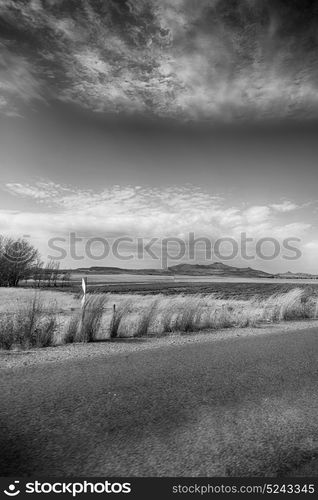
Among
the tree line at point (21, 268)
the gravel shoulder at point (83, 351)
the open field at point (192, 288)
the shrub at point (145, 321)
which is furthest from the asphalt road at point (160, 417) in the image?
the tree line at point (21, 268)

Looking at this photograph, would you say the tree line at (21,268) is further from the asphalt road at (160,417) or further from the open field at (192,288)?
the asphalt road at (160,417)

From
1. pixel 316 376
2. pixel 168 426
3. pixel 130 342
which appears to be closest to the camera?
pixel 168 426

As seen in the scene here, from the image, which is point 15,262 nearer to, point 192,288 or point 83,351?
point 192,288

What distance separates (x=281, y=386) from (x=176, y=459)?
292cm

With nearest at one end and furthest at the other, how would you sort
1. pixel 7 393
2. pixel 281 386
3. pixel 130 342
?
1. pixel 7 393
2. pixel 281 386
3. pixel 130 342

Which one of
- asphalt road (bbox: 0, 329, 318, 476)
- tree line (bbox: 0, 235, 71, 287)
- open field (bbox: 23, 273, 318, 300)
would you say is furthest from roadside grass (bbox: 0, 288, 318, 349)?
tree line (bbox: 0, 235, 71, 287)

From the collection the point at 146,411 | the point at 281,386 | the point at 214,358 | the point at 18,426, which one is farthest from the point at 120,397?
the point at 214,358

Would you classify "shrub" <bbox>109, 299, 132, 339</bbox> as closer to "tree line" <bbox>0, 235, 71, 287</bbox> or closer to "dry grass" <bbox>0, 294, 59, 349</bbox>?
"dry grass" <bbox>0, 294, 59, 349</bbox>

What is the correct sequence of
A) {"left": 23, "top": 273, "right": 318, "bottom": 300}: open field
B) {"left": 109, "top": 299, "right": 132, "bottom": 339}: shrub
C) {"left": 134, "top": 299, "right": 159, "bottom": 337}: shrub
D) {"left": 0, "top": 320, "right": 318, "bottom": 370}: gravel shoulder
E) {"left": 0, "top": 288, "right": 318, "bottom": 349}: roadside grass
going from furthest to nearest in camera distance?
1. {"left": 23, "top": 273, "right": 318, "bottom": 300}: open field
2. {"left": 134, "top": 299, "right": 159, "bottom": 337}: shrub
3. {"left": 109, "top": 299, "right": 132, "bottom": 339}: shrub
4. {"left": 0, "top": 288, "right": 318, "bottom": 349}: roadside grass
5. {"left": 0, "top": 320, "right": 318, "bottom": 370}: gravel shoulder

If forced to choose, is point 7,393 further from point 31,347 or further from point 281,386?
point 31,347

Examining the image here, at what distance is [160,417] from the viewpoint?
480 centimetres

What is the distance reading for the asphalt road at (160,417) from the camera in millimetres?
3676

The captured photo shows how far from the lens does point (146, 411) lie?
4984 millimetres

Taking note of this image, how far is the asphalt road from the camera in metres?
3.68
